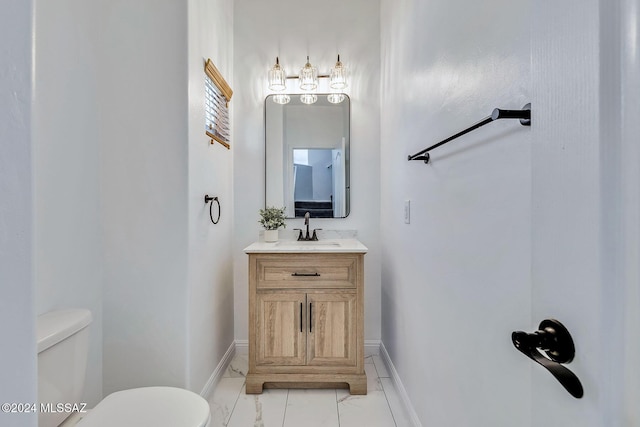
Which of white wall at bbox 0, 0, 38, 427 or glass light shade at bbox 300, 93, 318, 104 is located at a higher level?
glass light shade at bbox 300, 93, 318, 104

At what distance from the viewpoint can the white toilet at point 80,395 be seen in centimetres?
106

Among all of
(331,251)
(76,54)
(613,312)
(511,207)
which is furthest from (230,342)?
(613,312)

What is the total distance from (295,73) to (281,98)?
0.24 metres

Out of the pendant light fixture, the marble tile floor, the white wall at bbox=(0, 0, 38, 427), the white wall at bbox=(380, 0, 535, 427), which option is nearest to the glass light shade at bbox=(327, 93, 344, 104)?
the pendant light fixture

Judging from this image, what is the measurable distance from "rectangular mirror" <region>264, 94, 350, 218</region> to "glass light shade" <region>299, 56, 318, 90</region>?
11cm

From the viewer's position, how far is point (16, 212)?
14.6 inches

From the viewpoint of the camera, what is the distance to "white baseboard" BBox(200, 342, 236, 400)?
6.04 ft

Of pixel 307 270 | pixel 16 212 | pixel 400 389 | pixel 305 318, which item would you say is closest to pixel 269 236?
pixel 307 270

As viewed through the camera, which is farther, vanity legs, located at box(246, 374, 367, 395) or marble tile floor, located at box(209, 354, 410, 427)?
vanity legs, located at box(246, 374, 367, 395)

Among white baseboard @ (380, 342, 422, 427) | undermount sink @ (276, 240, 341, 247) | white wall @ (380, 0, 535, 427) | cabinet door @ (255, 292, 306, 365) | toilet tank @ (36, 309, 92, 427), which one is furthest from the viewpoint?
undermount sink @ (276, 240, 341, 247)

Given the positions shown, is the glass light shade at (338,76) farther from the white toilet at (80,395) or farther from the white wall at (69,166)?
the white toilet at (80,395)

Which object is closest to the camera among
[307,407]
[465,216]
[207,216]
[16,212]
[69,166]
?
[16,212]

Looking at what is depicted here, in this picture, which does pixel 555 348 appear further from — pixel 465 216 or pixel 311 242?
pixel 311 242

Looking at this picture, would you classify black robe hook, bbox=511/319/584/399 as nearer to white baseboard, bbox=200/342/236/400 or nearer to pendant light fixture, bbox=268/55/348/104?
white baseboard, bbox=200/342/236/400
